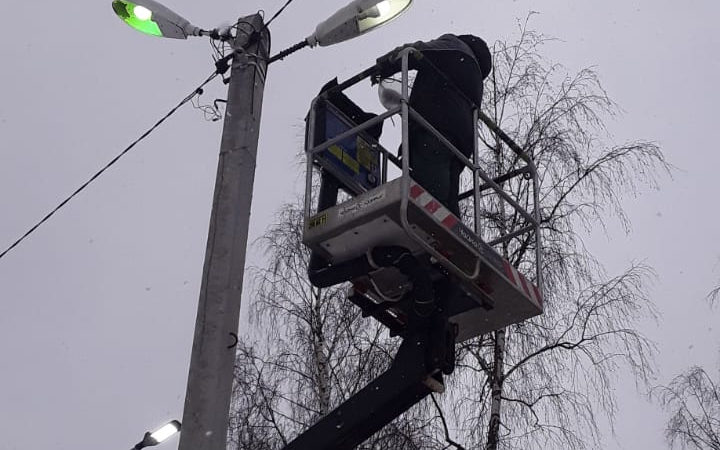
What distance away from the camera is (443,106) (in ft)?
20.8

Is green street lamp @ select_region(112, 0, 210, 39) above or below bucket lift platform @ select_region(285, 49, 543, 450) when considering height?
above

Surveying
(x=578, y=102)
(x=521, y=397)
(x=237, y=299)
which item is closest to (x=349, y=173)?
(x=237, y=299)

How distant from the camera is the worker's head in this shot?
22.9 ft

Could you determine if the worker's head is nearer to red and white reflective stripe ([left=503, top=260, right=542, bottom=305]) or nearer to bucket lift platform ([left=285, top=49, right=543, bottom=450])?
bucket lift platform ([left=285, top=49, right=543, bottom=450])

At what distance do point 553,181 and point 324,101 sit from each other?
514cm

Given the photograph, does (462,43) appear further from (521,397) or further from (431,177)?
(521,397)

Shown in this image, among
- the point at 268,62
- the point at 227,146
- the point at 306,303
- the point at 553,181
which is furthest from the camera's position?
the point at 306,303

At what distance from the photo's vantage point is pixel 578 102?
11562mm

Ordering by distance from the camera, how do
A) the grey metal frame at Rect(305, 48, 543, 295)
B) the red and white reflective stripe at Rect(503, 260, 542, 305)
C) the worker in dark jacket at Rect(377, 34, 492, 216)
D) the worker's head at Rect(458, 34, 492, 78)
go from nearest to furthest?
the grey metal frame at Rect(305, 48, 543, 295), the red and white reflective stripe at Rect(503, 260, 542, 305), the worker in dark jacket at Rect(377, 34, 492, 216), the worker's head at Rect(458, 34, 492, 78)

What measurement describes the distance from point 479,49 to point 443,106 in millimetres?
897

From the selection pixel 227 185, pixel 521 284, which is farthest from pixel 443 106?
pixel 227 185

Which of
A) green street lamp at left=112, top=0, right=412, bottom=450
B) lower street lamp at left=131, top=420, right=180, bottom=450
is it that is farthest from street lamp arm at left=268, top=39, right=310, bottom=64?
lower street lamp at left=131, top=420, right=180, bottom=450

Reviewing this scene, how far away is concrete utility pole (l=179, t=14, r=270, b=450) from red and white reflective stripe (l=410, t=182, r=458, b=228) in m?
0.91

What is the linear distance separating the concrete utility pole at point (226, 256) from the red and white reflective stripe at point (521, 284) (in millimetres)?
1671
